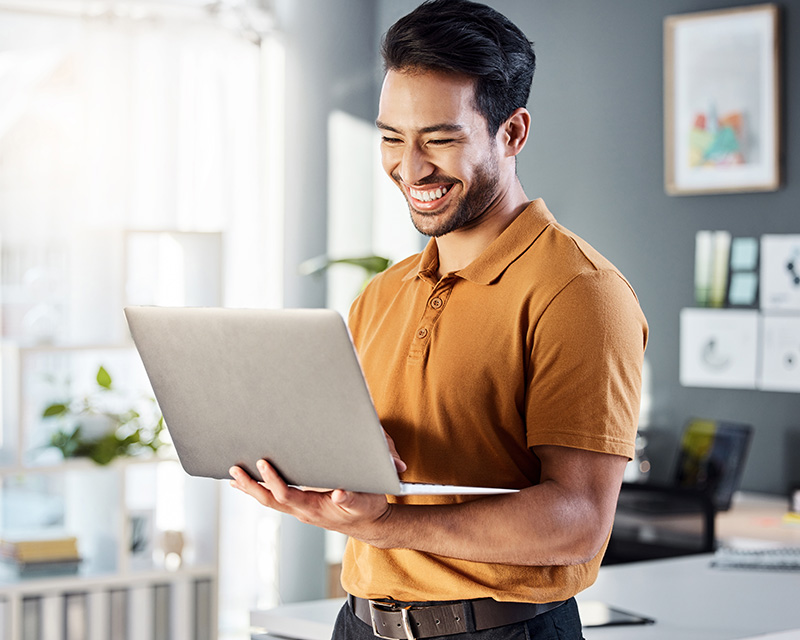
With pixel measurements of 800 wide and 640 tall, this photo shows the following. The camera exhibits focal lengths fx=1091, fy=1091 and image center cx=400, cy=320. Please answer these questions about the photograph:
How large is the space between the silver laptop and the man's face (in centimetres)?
31

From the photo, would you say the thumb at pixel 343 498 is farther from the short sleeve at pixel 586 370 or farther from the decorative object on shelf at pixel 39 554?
the decorative object on shelf at pixel 39 554

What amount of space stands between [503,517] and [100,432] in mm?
2608

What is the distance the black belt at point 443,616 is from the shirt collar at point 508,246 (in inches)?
15.0

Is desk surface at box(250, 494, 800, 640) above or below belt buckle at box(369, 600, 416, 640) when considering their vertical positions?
below

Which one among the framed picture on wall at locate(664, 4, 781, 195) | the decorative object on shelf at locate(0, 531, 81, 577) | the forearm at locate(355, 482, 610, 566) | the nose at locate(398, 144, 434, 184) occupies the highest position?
the framed picture on wall at locate(664, 4, 781, 195)

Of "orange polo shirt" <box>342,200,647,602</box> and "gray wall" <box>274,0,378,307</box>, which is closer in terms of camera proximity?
"orange polo shirt" <box>342,200,647,602</box>

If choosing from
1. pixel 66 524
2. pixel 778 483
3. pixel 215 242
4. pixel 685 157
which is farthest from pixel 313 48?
pixel 778 483

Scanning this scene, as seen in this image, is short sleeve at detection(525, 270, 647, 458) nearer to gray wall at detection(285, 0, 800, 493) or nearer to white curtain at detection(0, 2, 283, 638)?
gray wall at detection(285, 0, 800, 493)

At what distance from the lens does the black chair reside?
2.84 m

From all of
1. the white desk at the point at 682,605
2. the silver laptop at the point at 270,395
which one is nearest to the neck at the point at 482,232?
the silver laptop at the point at 270,395

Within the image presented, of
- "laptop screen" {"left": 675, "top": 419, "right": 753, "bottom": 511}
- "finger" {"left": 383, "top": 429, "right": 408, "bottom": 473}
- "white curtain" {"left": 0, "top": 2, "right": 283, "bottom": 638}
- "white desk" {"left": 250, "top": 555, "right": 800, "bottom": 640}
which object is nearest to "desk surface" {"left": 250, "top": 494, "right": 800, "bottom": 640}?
"white desk" {"left": 250, "top": 555, "right": 800, "bottom": 640}

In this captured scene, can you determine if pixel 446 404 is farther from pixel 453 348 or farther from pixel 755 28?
pixel 755 28

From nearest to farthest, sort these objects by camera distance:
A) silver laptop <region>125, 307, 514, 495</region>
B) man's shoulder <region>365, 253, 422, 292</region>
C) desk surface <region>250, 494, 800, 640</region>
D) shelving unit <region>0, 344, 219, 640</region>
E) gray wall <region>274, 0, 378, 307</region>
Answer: silver laptop <region>125, 307, 514, 495</region>
man's shoulder <region>365, 253, 422, 292</region>
desk surface <region>250, 494, 800, 640</region>
shelving unit <region>0, 344, 219, 640</region>
gray wall <region>274, 0, 378, 307</region>

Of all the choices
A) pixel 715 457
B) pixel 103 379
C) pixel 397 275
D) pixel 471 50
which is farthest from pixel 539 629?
pixel 103 379
